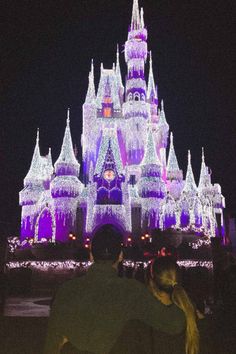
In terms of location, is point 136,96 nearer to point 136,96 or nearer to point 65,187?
point 136,96

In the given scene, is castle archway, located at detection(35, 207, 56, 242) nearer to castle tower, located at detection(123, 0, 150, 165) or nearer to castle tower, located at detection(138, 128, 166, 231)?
castle tower, located at detection(138, 128, 166, 231)

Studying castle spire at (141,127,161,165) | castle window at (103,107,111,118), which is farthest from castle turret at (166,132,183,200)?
castle window at (103,107,111,118)

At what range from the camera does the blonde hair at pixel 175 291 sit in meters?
3.18

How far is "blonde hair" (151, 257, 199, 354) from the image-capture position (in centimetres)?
318

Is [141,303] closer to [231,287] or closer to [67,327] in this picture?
[67,327]

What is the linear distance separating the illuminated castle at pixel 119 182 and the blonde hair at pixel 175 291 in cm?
3566

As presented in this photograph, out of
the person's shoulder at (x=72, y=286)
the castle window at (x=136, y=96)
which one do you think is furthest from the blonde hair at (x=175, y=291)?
the castle window at (x=136, y=96)

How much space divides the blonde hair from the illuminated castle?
35.7m

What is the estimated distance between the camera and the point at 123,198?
1602 inches

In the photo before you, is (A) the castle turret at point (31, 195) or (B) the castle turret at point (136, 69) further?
(B) the castle turret at point (136, 69)

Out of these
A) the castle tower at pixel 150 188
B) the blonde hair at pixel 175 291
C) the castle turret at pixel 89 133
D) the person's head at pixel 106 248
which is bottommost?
the blonde hair at pixel 175 291

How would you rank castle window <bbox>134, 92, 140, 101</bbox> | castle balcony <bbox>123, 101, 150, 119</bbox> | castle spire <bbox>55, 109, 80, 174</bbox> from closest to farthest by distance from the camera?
castle spire <bbox>55, 109, 80, 174</bbox>, castle balcony <bbox>123, 101, 150, 119</bbox>, castle window <bbox>134, 92, 140, 101</bbox>

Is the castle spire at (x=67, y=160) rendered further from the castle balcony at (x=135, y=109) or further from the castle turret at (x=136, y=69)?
the castle turret at (x=136, y=69)

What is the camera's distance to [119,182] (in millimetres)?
40938
